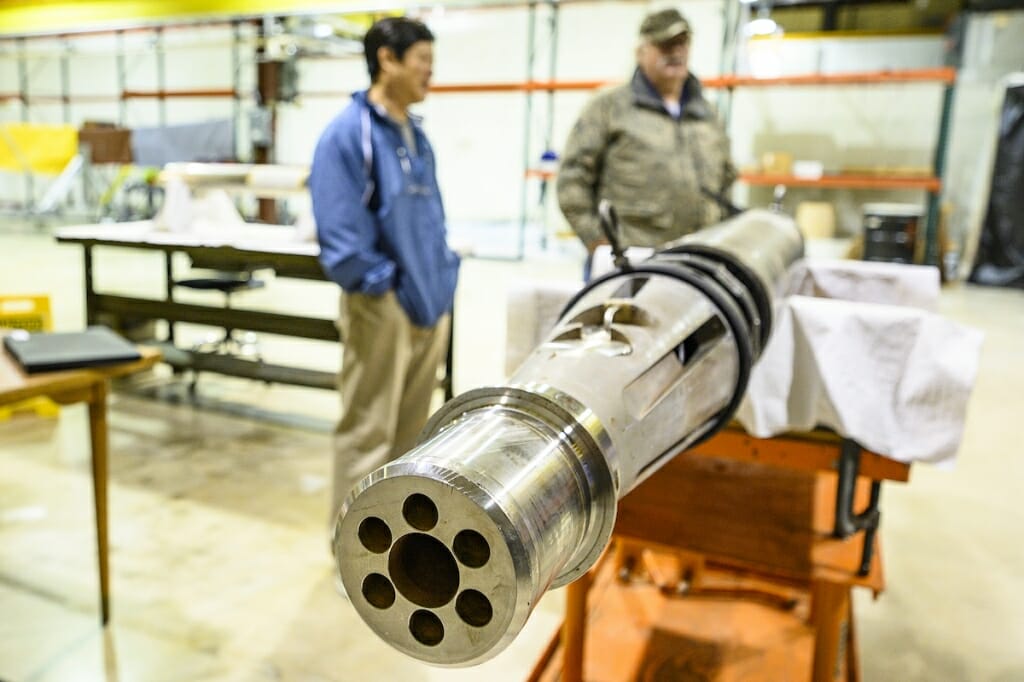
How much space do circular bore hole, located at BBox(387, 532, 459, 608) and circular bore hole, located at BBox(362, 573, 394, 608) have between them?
0.04 feet

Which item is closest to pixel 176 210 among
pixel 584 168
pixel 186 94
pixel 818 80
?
pixel 584 168

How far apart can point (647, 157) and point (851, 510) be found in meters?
1.34

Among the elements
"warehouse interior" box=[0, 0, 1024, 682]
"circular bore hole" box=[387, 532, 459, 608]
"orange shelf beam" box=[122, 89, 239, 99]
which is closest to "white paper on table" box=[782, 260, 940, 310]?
"warehouse interior" box=[0, 0, 1024, 682]

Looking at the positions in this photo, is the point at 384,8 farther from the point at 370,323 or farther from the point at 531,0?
the point at 370,323

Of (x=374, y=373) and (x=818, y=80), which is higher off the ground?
(x=818, y=80)

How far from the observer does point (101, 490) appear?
6.30 ft

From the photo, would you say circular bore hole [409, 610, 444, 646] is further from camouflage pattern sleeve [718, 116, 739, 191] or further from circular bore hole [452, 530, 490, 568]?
camouflage pattern sleeve [718, 116, 739, 191]

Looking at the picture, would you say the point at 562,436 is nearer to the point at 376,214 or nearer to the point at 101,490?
the point at 376,214

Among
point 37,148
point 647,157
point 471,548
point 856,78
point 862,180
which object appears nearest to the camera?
point 471,548

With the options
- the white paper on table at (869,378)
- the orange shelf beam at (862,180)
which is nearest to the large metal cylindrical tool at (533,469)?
the white paper on table at (869,378)

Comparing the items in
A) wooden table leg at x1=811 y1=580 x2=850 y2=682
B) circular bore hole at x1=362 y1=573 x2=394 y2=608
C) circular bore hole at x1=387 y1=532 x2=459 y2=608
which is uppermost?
circular bore hole at x1=387 y1=532 x2=459 y2=608

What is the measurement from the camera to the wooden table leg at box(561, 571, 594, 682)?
1.45 m

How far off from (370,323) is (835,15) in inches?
437

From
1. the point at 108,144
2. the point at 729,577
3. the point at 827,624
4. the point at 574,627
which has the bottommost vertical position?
the point at 729,577
